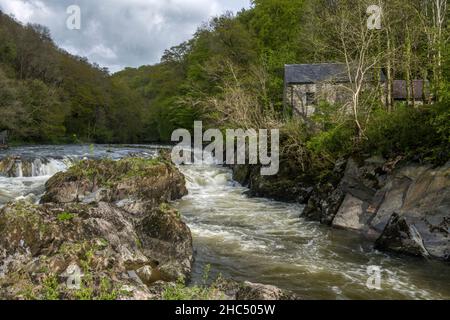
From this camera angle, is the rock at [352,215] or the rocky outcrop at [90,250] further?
the rock at [352,215]

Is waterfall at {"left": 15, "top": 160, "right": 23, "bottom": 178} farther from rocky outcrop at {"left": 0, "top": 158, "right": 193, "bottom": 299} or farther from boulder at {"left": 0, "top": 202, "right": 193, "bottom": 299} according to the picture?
boulder at {"left": 0, "top": 202, "right": 193, "bottom": 299}

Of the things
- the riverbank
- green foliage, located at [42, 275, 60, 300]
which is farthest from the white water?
green foliage, located at [42, 275, 60, 300]

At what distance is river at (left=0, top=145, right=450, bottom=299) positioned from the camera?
327 inches

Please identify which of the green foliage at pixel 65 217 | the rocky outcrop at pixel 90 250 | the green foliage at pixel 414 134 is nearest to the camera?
the rocky outcrop at pixel 90 250

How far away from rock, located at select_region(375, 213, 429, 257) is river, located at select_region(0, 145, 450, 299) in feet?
1.00

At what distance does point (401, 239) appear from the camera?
10438 millimetres

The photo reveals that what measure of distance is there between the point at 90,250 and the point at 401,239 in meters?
7.51

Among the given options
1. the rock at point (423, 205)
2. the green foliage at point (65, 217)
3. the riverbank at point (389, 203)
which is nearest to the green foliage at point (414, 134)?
the riverbank at point (389, 203)

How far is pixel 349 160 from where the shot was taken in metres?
14.8

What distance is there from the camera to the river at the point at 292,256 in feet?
27.2

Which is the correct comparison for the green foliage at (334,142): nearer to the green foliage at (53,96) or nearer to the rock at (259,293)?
the rock at (259,293)

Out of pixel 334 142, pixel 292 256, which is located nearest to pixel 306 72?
pixel 334 142
